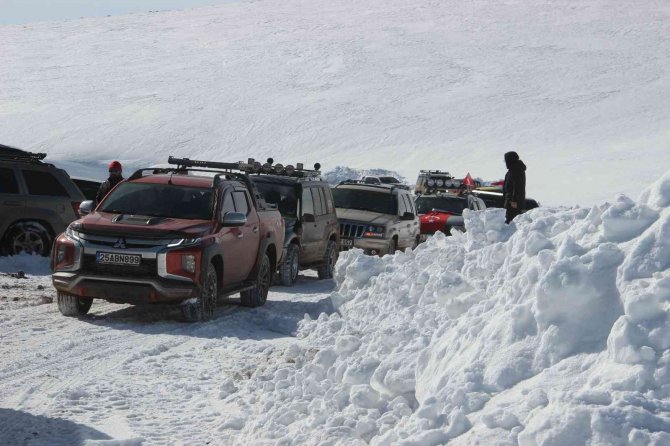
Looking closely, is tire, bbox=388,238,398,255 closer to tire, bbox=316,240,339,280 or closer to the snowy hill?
tire, bbox=316,240,339,280

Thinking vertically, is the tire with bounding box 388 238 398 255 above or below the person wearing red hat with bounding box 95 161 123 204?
below

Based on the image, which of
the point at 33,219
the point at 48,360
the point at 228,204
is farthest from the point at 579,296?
the point at 33,219

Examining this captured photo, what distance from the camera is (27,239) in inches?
637

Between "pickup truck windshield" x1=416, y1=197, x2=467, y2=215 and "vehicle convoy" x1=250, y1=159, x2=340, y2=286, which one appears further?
"pickup truck windshield" x1=416, y1=197, x2=467, y2=215

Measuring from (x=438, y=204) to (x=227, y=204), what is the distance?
12177 mm

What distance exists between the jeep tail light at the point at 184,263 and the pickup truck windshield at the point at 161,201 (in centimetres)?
85

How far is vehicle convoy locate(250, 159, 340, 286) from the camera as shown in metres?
16.4

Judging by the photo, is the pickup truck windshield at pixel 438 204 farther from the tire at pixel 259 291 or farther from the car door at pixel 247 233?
→ the car door at pixel 247 233

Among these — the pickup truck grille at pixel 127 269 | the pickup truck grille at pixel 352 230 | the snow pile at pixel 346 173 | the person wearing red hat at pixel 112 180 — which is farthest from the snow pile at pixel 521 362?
the snow pile at pixel 346 173

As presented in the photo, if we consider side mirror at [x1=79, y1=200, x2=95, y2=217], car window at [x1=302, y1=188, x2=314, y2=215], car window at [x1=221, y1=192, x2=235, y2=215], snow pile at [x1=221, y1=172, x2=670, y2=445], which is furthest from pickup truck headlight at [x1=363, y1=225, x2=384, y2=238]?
snow pile at [x1=221, y1=172, x2=670, y2=445]

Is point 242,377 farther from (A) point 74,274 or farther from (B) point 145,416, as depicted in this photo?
(A) point 74,274

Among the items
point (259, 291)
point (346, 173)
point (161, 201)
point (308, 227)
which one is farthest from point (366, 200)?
point (346, 173)

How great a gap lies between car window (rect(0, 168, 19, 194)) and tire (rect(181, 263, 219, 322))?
19.2 feet

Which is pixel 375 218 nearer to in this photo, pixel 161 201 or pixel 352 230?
pixel 352 230
